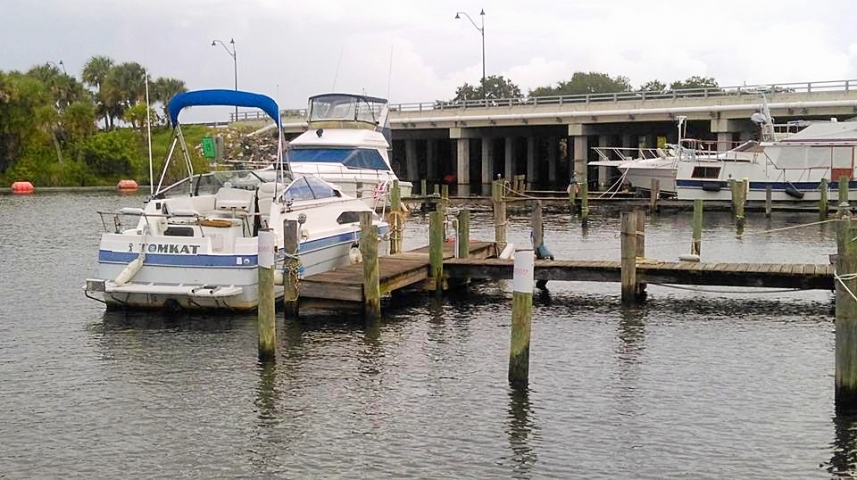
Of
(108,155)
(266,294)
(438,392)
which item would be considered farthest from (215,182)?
(108,155)

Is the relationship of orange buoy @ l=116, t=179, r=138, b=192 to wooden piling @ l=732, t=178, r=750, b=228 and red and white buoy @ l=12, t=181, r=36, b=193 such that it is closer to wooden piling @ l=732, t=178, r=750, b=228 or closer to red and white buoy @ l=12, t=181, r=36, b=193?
red and white buoy @ l=12, t=181, r=36, b=193

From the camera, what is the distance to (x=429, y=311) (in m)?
20.4

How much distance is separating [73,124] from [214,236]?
73406mm

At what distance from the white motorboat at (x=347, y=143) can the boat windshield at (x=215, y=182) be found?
1492cm

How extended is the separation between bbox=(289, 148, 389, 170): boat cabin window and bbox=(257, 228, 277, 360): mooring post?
80.9 ft

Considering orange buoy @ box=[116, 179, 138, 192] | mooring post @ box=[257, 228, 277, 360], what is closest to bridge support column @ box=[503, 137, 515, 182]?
orange buoy @ box=[116, 179, 138, 192]

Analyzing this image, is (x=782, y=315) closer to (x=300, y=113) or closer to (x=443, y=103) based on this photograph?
(x=443, y=103)

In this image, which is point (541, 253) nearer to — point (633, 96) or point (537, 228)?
point (537, 228)

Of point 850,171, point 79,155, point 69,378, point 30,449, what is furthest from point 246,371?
point 79,155

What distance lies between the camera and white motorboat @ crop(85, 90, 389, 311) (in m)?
19.2

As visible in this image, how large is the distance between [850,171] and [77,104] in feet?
217

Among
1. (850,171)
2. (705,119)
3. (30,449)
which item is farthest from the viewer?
(705,119)

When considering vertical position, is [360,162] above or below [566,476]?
A: above

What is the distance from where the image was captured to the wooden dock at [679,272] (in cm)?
1906
